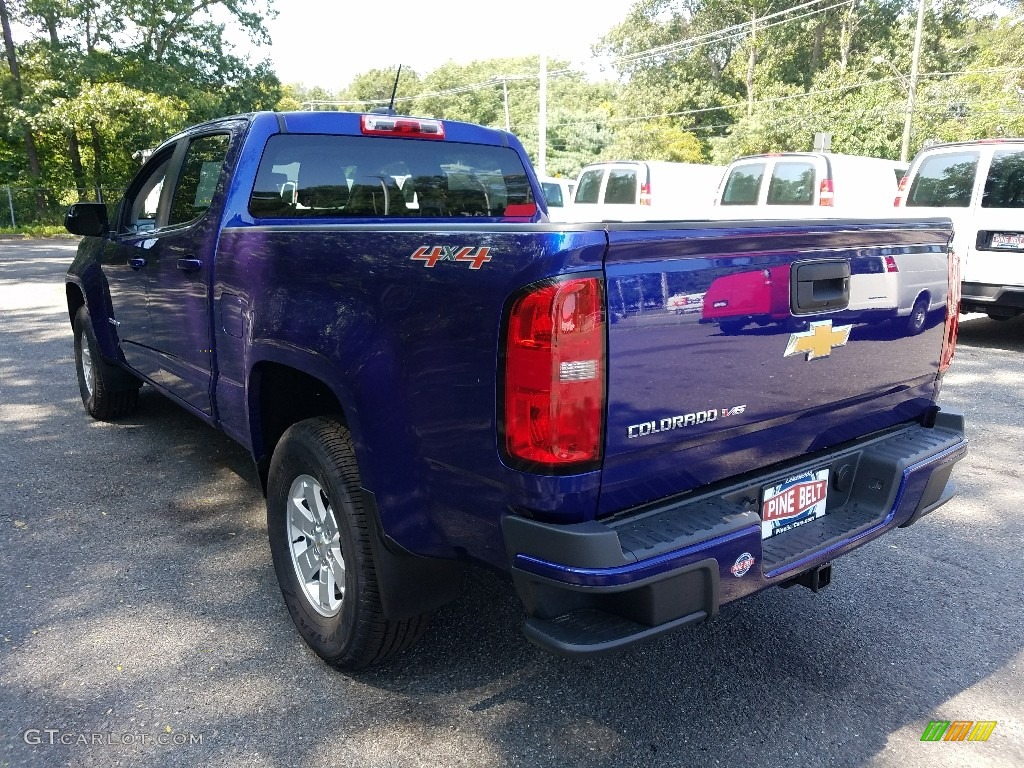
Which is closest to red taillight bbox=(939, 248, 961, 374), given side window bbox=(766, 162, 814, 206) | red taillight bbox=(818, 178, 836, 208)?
red taillight bbox=(818, 178, 836, 208)

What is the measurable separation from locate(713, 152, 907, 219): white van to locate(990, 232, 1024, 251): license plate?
13.7 feet

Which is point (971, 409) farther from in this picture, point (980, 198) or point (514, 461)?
point (514, 461)

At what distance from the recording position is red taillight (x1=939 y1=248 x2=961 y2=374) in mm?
3008

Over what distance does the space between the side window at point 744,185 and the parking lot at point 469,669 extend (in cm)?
982

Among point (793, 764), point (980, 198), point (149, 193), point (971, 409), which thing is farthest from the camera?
point (980, 198)

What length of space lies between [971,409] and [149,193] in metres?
5.89

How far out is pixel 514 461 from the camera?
6.76ft

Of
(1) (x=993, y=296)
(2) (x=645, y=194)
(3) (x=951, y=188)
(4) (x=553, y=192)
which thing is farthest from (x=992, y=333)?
(4) (x=553, y=192)

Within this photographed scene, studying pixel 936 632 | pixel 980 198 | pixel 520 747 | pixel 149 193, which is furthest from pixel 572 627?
pixel 980 198

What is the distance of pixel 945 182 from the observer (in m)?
8.95

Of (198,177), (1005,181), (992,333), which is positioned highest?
(198,177)

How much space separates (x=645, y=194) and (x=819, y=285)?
42.3 feet

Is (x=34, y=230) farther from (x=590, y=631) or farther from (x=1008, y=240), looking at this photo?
(x=590, y=631)

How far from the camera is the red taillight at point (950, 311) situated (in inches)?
118
